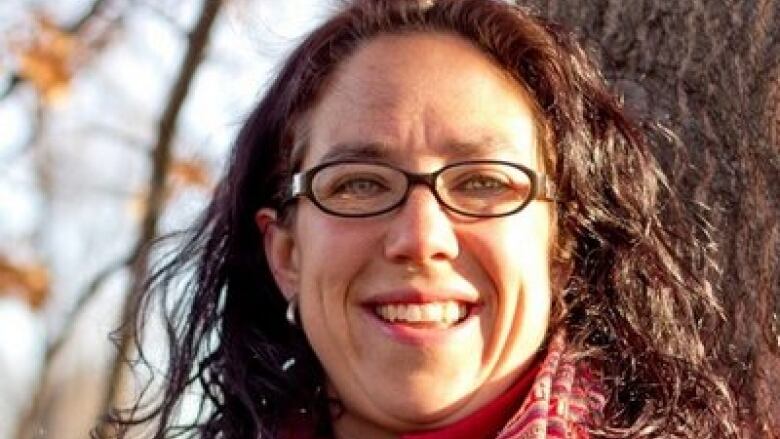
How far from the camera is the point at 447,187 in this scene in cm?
218

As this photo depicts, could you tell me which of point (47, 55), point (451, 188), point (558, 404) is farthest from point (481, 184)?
point (47, 55)

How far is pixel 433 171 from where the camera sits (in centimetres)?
218

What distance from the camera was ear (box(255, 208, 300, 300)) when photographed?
240cm

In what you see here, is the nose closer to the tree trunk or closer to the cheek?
the cheek

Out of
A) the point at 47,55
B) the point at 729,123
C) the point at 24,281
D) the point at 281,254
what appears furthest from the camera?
the point at 24,281

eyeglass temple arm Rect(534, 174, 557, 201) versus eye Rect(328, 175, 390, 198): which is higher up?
eye Rect(328, 175, 390, 198)

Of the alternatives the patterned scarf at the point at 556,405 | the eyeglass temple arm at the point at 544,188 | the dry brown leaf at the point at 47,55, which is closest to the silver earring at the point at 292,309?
the patterned scarf at the point at 556,405

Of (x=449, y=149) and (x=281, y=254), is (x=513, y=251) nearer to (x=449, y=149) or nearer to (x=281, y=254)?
(x=449, y=149)

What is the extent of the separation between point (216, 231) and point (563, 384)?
69cm

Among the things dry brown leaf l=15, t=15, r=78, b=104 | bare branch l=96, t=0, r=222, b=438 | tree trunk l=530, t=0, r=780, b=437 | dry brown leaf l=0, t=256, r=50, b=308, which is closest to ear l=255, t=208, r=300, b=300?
tree trunk l=530, t=0, r=780, b=437

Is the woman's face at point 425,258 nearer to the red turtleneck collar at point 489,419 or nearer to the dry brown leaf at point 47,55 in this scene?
the red turtleneck collar at point 489,419

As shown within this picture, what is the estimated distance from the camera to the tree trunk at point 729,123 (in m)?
2.51

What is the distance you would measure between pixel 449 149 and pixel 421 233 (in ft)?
0.46

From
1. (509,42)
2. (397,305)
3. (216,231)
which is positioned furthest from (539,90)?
(216,231)
